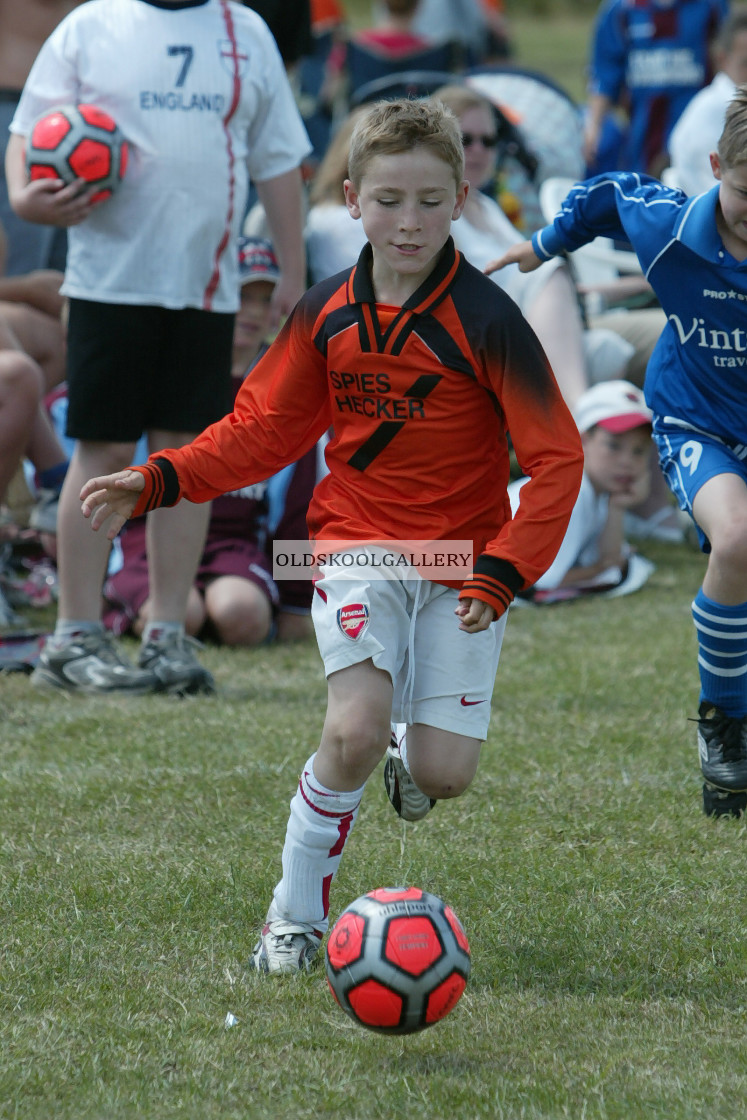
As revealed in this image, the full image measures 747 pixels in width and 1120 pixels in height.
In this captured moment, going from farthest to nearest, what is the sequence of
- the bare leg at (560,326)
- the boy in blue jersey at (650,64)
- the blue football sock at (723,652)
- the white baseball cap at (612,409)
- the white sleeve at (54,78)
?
the boy in blue jersey at (650,64), the bare leg at (560,326), the white baseball cap at (612,409), the white sleeve at (54,78), the blue football sock at (723,652)

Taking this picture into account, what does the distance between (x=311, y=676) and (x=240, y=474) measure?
93.3 inches

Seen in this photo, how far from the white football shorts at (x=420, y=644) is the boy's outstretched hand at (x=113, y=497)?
44cm

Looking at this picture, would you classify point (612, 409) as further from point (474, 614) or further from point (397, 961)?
point (397, 961)

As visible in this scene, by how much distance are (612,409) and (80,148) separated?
3.10m

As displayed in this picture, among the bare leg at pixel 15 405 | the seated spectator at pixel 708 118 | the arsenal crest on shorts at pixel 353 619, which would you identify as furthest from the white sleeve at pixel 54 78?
the seated spectator at pixel 708 118

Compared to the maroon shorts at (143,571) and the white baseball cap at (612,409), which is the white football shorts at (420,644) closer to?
the maroon shorts at (143,571)

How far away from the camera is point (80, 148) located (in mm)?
4660

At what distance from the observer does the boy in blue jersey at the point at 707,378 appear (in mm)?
3699

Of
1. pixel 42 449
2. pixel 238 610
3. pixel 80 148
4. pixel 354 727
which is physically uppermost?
pixel 80 148

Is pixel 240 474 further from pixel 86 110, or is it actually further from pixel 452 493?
pixel 86 110

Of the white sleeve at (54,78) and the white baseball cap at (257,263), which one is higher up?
the white sleeve at (54,78)

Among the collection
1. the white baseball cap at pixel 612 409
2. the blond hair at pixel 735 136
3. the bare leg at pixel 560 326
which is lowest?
the white baseball cap at pixel 612 409

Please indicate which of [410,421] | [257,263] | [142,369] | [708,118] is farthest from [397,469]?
[708,118]

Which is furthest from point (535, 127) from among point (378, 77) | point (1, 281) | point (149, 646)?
point (149, 646)
